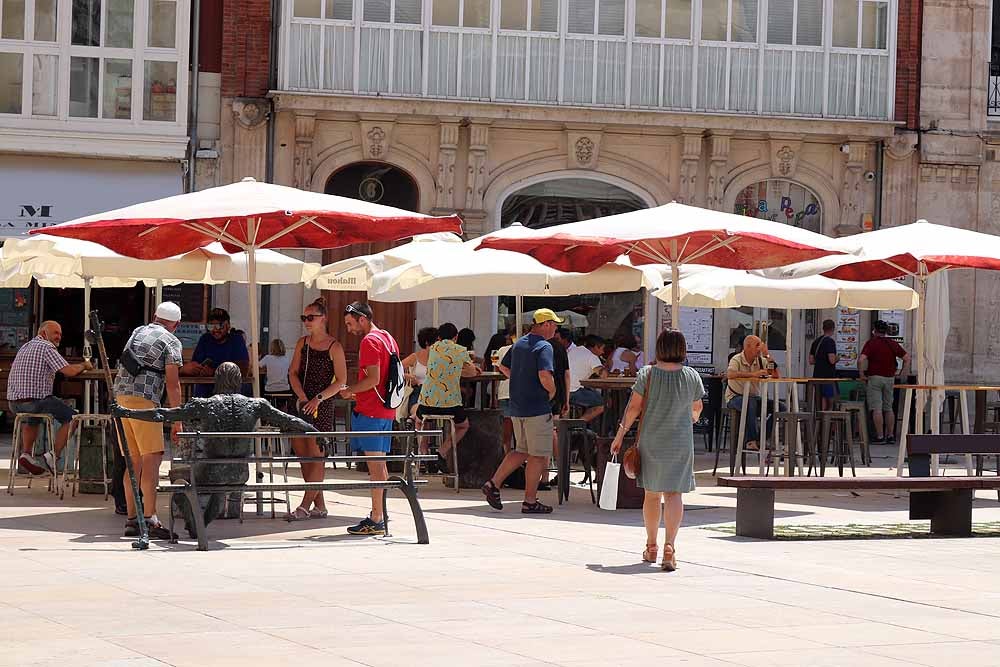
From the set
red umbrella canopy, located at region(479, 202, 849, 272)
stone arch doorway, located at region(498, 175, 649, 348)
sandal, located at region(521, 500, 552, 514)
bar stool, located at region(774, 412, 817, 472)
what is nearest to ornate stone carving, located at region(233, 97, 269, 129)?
stone arch doorway, located at region(498, 175, 649, 348)

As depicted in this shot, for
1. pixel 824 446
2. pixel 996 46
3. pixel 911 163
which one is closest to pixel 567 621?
pixel 824 446

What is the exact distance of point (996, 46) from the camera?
27.5 meters

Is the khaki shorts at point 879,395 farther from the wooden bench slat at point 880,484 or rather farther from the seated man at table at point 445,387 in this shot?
the wooden bench slat at point 880,484

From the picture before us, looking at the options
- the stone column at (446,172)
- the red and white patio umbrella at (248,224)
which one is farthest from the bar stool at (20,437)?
the stone column at (446,172)

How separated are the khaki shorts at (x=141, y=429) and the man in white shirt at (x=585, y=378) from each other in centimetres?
633

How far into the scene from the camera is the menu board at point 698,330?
1022 inches

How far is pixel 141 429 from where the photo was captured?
11.6 m

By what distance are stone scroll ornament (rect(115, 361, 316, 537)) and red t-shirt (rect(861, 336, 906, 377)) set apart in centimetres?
1363

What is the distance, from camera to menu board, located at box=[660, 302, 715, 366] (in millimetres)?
25969

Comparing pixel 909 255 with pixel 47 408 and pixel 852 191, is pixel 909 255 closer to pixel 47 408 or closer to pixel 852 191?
pixel 47 408

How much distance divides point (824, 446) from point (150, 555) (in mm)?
8856

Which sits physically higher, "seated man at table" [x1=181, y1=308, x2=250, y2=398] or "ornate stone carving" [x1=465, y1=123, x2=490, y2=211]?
"ornate stone carving" [x1=465, y1=123, x2=490, y2=211]

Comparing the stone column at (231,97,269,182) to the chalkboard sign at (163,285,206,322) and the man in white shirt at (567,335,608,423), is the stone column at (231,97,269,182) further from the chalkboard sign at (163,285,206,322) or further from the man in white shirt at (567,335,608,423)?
the man in white shirt at (567,335,608,423)

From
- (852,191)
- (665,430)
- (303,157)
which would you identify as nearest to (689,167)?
(852,191)
